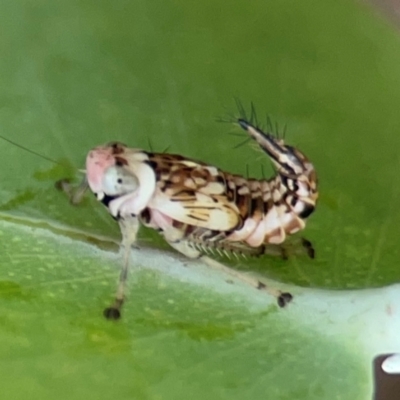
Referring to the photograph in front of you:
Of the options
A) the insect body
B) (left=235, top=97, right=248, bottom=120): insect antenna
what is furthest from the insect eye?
(left=235, top=97, right=248, bottom=120): insect antenna

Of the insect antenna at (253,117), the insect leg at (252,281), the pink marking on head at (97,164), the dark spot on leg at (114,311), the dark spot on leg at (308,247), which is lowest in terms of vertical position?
the dark spot on leg at (114,311)

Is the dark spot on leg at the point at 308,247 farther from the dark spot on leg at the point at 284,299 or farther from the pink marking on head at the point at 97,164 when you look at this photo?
the pink marking on head at the point at 97,164

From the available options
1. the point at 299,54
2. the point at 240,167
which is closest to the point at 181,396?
the point at 240,167

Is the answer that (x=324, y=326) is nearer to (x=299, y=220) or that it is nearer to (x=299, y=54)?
(x=299, y=220)

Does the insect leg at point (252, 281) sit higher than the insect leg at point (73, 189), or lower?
lower

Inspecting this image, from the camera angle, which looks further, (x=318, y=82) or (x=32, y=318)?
(x=318, y=82)

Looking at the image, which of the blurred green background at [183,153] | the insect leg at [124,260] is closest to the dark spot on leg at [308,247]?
the blurred green background at [183,153]

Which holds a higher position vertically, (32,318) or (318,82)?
(318,82)
